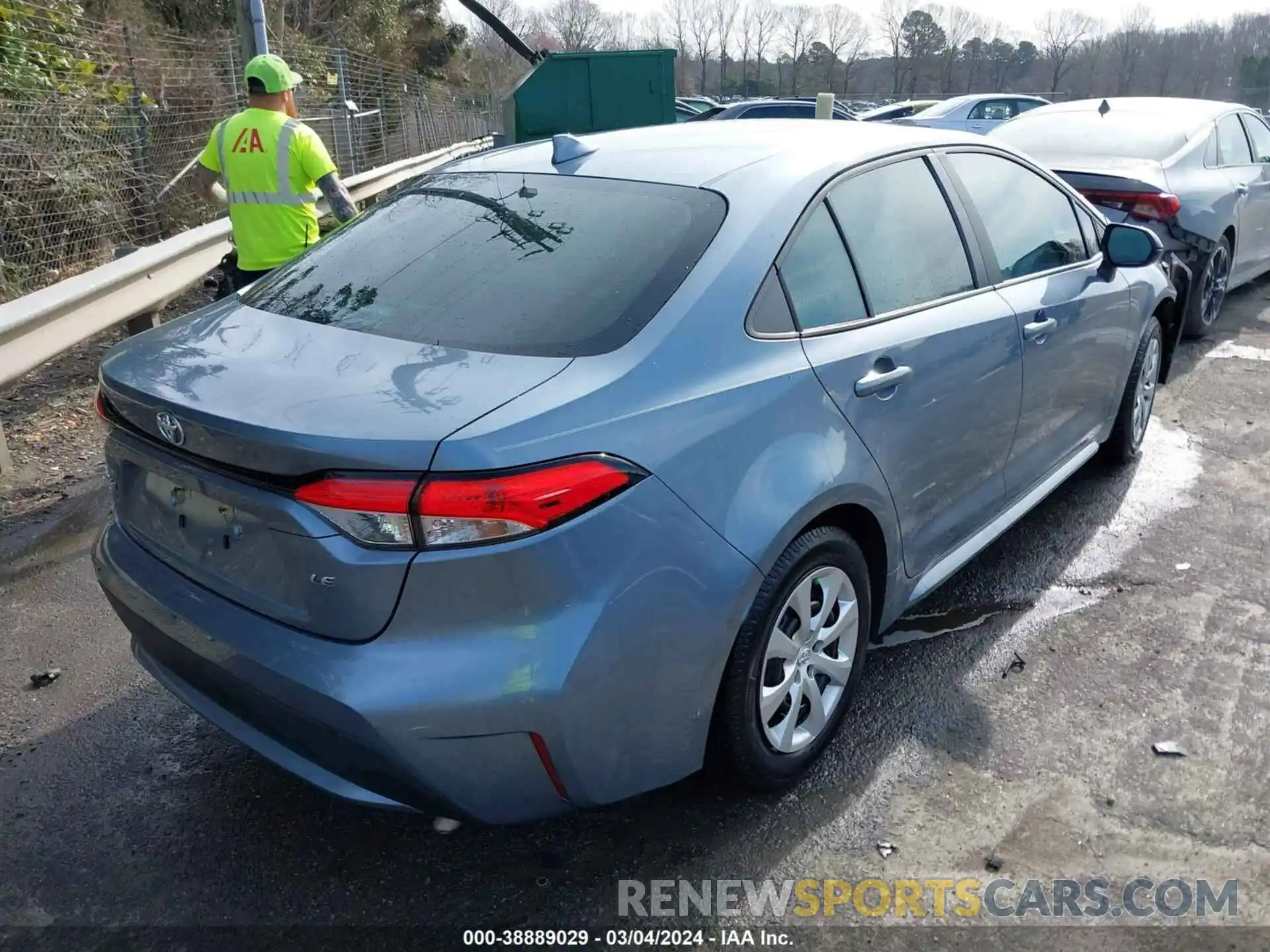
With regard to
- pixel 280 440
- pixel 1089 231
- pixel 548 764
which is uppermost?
pixel 1089 231

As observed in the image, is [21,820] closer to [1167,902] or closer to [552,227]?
[552,227]

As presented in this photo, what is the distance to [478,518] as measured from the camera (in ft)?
6.43

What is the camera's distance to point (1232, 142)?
7793 millimetres

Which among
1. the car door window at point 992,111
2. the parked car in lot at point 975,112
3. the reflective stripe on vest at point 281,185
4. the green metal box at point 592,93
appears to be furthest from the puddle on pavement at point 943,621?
the car door window at point 992,111

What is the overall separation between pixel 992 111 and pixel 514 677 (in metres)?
19.3

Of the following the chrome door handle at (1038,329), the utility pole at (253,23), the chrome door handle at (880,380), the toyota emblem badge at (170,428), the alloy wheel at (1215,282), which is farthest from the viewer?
the utility pole at (253,23)

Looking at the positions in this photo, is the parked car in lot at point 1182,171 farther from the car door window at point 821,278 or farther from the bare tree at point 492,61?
the bare tree at point 492,61

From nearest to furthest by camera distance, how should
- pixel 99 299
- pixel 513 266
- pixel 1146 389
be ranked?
pixel 513 266 < pixel 1146 389 < pixel 99 299

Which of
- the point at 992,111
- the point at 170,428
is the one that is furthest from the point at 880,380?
the point at 992,111

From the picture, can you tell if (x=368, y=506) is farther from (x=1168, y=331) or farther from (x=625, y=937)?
(x=1168, y=331)

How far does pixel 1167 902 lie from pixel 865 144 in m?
2.26

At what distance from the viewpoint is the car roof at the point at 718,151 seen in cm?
287

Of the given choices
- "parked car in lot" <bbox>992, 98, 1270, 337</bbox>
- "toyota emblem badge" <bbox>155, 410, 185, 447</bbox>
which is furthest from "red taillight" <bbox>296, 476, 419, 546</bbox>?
"parked car in lot" <bbox>992, 98, 1270, 337</bbox>

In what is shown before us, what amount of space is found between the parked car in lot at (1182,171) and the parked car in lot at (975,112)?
30.4 feet
